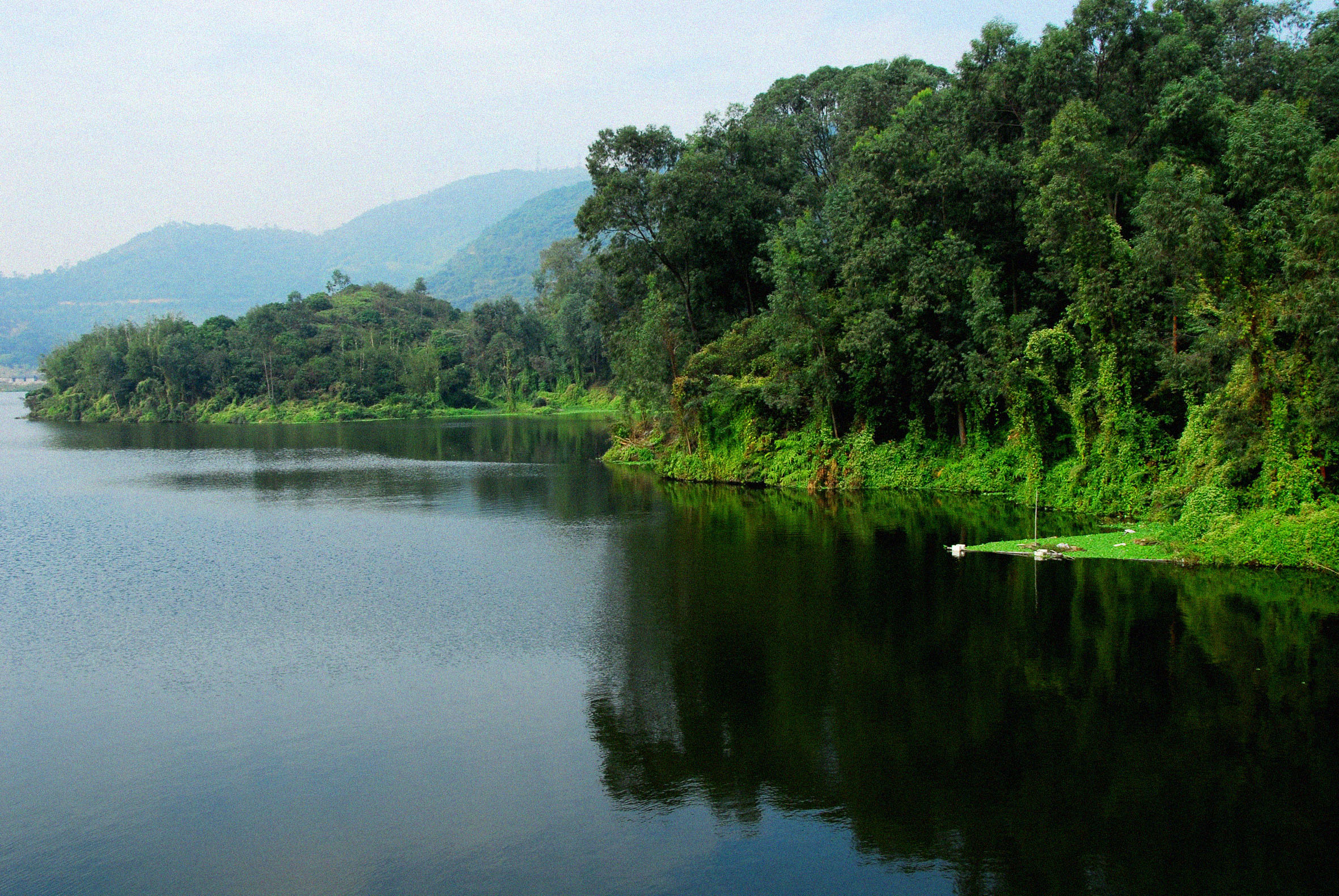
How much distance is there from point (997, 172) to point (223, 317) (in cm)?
10592

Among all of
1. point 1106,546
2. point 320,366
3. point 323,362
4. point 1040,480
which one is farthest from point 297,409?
point 1106,546

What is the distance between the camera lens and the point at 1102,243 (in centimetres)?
2794

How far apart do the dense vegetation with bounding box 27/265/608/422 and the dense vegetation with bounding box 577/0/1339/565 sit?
58340 mm

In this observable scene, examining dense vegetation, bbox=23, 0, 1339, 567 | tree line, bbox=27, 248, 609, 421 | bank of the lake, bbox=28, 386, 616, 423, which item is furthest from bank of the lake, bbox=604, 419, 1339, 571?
tree line, bbox=27, 248, 609, 421

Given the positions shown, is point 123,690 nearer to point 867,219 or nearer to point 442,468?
point 867,219

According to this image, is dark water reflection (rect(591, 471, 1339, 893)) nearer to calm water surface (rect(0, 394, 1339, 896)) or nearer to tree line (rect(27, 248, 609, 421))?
calm water surface (rect(0, 394, 1339, 896))

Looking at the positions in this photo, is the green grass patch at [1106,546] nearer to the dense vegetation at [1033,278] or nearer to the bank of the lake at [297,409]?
the dense vegetation at [1033,278]

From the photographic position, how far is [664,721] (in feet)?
46.0

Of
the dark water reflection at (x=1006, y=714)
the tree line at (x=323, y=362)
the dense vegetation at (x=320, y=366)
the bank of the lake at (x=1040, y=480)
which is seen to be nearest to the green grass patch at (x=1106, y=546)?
the bank of the lake at (x=1040, y=480)

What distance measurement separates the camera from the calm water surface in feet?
34.0

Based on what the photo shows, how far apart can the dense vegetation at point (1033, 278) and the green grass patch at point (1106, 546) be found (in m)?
1.01

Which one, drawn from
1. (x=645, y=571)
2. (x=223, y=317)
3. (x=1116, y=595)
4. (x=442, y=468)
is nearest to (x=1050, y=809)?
(x=1116, y=595)

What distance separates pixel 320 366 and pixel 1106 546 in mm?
96563

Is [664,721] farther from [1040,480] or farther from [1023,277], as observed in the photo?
[1023,277]
